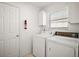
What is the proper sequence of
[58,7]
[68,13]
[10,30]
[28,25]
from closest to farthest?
[68,13], [10,30], [58,7], [28,25]

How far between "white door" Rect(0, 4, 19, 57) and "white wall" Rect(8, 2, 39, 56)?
19 cm

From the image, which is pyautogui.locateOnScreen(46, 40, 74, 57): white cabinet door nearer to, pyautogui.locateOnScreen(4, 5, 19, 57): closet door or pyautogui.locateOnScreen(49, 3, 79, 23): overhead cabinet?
pyautogui.locateOnScreen(49, 3, 79, 23): overhead cabinet

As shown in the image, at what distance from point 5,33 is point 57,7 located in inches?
76.2

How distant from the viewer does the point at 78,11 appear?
1789 millimetres

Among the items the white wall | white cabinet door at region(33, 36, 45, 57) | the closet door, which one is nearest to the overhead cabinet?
the white wall

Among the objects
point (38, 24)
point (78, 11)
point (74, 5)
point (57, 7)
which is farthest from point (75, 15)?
point (38, 24)

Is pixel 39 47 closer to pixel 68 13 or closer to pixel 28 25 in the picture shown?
pixel 28 25

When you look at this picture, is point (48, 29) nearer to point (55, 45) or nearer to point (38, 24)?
point (38, 24)

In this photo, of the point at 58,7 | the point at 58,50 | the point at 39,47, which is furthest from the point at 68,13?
the point at 39,47

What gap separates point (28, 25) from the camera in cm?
271

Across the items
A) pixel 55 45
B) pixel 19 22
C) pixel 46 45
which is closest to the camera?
pixel 55 45

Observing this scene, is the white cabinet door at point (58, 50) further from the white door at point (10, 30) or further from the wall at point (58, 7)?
the white door at point (10, 30)

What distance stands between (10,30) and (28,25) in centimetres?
72

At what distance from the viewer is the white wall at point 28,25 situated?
2.52 m
